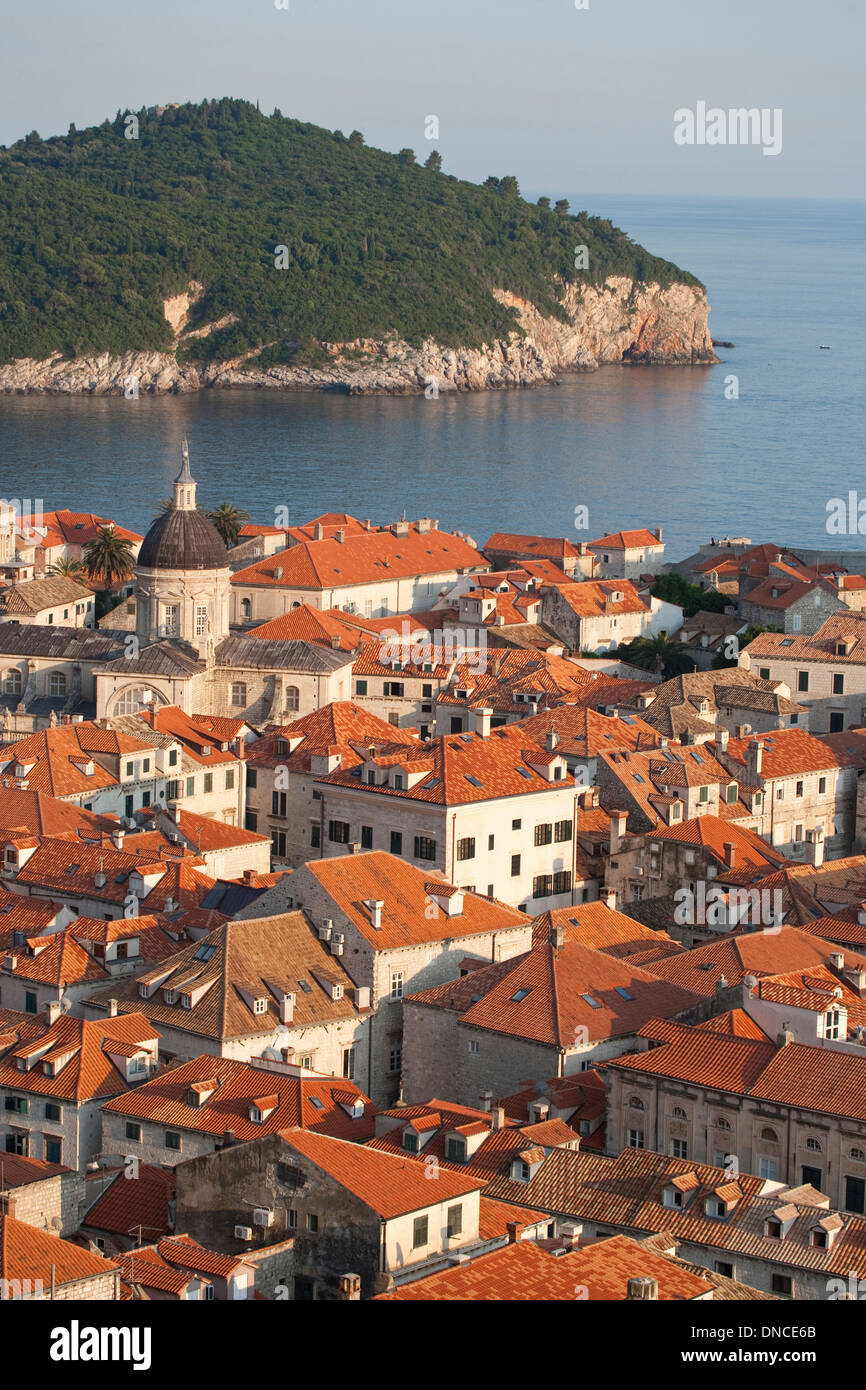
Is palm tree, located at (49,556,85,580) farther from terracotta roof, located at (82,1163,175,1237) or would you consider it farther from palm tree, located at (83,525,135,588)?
terracotta roof, located at (82,1163,175,1237)

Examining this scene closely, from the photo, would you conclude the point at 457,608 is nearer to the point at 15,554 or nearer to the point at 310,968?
the point at 15,554

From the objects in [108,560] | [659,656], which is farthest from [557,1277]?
[108,560]

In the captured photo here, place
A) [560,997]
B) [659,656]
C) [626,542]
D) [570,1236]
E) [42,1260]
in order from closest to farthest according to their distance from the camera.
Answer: [42,1260] < [570,1236] < [560,997] < [659,656] < [626,542]

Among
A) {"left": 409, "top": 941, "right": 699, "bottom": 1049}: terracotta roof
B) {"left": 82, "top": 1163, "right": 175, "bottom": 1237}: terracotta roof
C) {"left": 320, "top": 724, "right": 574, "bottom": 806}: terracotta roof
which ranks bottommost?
{"left": 82, "top": 1163, "right": 175, "bottom": 1237}: terracotta roof

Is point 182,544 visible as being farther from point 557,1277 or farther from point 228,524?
point 557,1277

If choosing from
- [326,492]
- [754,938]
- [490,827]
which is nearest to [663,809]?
[490,827]

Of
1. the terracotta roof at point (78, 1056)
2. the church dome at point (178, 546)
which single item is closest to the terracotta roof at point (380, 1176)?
the terracotta roof at point (78, 1056)

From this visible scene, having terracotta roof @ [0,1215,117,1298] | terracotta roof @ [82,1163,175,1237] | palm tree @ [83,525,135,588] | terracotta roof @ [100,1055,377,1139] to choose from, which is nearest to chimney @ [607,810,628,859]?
terracotta roof @ [100,1055,377,1139]
